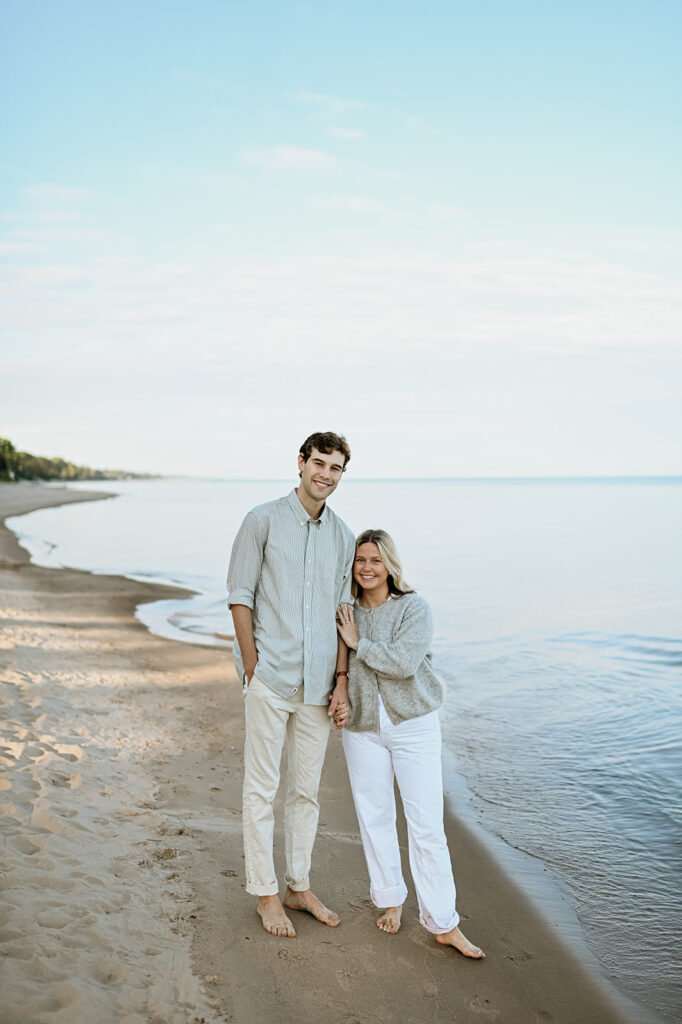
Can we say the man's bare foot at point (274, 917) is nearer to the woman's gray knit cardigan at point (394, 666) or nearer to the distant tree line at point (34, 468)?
the woman's gray knit cardigan at point (394, 666)

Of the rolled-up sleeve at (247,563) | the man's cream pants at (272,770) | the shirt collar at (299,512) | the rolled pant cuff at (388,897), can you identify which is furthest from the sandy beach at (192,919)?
the shirt collar at (299,512)

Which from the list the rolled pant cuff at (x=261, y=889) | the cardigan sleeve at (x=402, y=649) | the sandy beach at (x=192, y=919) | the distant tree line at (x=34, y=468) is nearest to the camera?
the sandy beach at (x=192, y=919)

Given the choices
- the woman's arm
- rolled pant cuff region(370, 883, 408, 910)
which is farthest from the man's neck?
rolled pant cuff region(370, 883, 408, 910)

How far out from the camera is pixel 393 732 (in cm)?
368

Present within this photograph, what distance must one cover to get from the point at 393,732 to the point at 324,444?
1.39 metres

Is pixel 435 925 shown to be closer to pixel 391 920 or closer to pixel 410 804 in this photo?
pixel 391 920

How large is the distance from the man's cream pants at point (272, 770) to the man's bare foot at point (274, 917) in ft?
0.26

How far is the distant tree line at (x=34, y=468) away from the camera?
83.2 meters

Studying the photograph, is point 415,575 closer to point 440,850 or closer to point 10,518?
point 440,850

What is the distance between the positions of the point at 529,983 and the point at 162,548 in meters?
24.8

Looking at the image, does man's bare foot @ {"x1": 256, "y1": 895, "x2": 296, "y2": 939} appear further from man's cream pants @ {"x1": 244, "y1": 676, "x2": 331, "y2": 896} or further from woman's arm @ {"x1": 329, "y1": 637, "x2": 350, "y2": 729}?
woman's arm @ {"x1": 329, "y1": 637, "x2": 350, "y2": 729}

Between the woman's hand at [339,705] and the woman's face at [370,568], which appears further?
the woman's face at [370,568]

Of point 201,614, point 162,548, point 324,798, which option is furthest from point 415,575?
point 324,798

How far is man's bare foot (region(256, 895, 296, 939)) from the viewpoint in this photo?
370 centimetres
